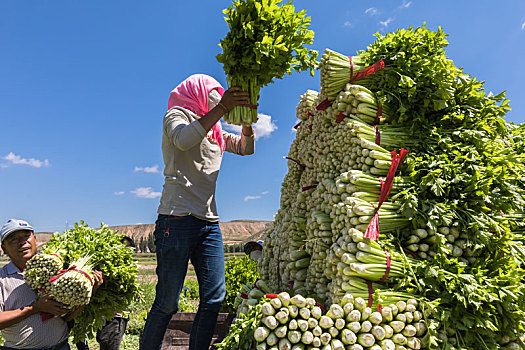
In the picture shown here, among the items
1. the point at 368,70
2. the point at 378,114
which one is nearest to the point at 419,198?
the point at 378,114

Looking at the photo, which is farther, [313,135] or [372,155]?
[313,135]

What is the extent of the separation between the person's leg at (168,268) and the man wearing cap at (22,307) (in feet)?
2.64

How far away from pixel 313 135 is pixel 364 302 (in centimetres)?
165

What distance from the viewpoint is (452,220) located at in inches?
93.4

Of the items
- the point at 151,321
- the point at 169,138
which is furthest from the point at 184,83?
the point at 151,321

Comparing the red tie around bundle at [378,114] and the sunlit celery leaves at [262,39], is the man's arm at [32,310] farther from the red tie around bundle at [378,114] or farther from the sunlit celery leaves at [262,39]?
the red tie around bundle at [378,114]

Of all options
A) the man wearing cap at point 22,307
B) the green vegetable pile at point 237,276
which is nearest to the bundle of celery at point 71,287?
the man wearing cap at point 22,307

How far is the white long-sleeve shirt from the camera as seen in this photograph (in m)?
3.10

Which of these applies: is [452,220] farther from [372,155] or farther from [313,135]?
[313,135]

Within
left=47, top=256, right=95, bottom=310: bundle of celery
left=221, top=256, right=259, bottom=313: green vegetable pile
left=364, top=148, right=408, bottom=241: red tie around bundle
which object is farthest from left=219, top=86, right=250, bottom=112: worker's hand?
left=221, top=256, right=259, bottom=313: green vegetable pile

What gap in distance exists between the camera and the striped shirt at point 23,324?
3.37 m

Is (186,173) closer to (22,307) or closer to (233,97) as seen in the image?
(233,97)

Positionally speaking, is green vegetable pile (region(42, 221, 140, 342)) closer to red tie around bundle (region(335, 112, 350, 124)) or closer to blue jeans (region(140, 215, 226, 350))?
blue jeans (region(140, 215, 226, 350))

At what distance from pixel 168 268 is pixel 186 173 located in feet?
2.64
